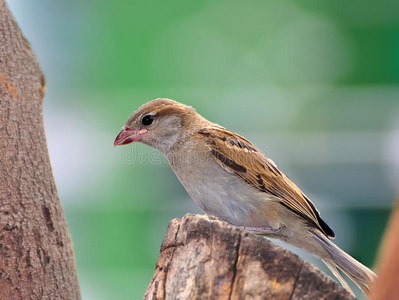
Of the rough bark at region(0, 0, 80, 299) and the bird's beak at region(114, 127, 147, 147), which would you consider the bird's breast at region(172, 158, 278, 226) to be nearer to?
the bird's beak at region(114, 127, 147, 147)

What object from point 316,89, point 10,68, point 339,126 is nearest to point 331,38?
point 316,89

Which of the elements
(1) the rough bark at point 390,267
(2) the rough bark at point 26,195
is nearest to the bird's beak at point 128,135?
(2) the rough bark at point 26,195

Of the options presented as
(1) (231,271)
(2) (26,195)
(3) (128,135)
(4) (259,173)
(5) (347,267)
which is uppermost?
(3) (128,135)

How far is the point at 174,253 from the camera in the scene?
2.72 m

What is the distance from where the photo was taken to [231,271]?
2432 millimetres

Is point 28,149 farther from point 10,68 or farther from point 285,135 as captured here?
point 285,135

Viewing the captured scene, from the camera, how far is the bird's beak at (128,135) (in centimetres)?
434

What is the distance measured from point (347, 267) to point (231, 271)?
1.46 m

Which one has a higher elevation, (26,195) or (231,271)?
(26,195)

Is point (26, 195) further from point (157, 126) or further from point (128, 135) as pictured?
point (157, 126)

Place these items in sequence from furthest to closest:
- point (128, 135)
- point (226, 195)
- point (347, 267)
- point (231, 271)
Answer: point (128, 135) < point (226, 195) < point (347, 267) < point (231, 271)

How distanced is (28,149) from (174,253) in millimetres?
1141

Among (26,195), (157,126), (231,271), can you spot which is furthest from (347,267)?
(26,195)

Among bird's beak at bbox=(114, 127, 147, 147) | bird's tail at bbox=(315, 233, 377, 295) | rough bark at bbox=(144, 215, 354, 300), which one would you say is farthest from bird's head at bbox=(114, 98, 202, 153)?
rough bark at bbox=(144, 215, 354, 300)
